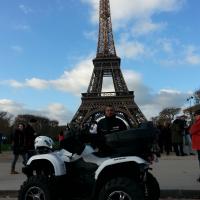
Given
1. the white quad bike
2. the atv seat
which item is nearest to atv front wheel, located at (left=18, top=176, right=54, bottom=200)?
the white quad bike

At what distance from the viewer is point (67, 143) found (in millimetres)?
7039

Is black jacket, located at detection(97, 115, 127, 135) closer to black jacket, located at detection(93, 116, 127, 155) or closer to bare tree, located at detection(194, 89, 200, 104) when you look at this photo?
black jacket, located at detection(93, 116, 127, 155)

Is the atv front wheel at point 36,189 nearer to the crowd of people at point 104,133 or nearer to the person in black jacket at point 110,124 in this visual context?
the crowd of people at point 104,133

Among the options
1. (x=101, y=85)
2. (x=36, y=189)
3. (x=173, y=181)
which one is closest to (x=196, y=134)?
(x=173, y=181)

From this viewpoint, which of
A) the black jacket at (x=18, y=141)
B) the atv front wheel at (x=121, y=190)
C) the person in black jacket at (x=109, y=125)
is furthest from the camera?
the black jacket at (x=18, y=141)

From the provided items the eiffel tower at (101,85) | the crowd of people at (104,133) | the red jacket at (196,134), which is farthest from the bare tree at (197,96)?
the red jacket at (196,134)

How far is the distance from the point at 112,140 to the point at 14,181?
5369mm

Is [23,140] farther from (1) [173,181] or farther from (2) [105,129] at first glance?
(2) [105,129]

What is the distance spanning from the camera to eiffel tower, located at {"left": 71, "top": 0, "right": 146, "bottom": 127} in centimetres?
6116

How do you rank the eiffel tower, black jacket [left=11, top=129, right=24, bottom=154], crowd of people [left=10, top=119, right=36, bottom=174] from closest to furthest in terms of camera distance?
crowd of people [left=10, top=119, right=36, bottom=174], black jacket [left=11, top=129, right=24, bottom=154], the eiffel tower

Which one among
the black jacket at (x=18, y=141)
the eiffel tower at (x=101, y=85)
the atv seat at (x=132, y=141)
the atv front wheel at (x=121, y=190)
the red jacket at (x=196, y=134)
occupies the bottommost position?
the atv front wheel at (x=121, y=190)

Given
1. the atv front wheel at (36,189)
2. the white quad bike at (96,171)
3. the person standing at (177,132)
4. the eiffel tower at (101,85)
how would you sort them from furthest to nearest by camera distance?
the eiffel tower at (101,85) < the person standing at (177,132) < the atv front wheel at (36,189) < the white quad bike at (96,171)

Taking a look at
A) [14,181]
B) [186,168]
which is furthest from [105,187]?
[186,168]

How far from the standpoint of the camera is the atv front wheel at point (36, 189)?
6918 mm
